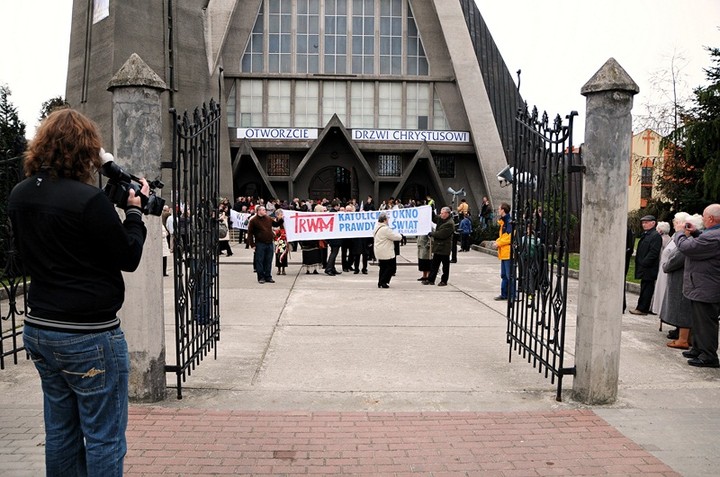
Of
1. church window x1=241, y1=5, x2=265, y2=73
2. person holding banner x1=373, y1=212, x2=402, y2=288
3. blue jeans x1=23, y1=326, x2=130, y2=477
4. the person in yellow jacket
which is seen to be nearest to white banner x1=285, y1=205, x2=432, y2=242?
person holding banner x1=373, y1=212, x2=402, y2=288

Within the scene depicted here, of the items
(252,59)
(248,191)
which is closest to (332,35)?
(252,59)

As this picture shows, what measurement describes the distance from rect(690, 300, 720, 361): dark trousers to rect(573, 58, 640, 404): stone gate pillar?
7.28 feet

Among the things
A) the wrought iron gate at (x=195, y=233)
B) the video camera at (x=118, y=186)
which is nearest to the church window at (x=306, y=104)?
the wrought iron gate at (x=195, y=233)

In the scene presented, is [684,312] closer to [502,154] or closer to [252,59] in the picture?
[502,154]

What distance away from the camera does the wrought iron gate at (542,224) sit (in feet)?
19.3

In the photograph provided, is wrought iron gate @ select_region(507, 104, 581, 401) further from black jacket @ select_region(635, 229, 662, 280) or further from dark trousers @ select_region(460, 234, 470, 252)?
dark trousers @ select_region(460, 234, 470, 252)

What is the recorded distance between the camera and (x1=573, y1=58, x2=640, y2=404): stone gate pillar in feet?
18.6

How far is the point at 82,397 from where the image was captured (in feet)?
9.86

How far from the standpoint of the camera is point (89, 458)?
3.04 meters

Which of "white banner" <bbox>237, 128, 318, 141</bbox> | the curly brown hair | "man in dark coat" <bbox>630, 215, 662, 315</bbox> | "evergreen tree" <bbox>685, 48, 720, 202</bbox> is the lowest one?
"man in dark coat" <bbox>630, 215, 662, 315</bbox>

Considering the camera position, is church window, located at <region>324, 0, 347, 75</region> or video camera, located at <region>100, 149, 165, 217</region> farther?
church window, located at <region>324, 0, 347, 75</region>

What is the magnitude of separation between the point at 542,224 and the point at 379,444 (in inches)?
115

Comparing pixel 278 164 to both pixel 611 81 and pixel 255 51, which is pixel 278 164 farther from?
pixel 611 81

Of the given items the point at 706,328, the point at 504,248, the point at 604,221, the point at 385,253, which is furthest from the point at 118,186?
the point at 385,253
